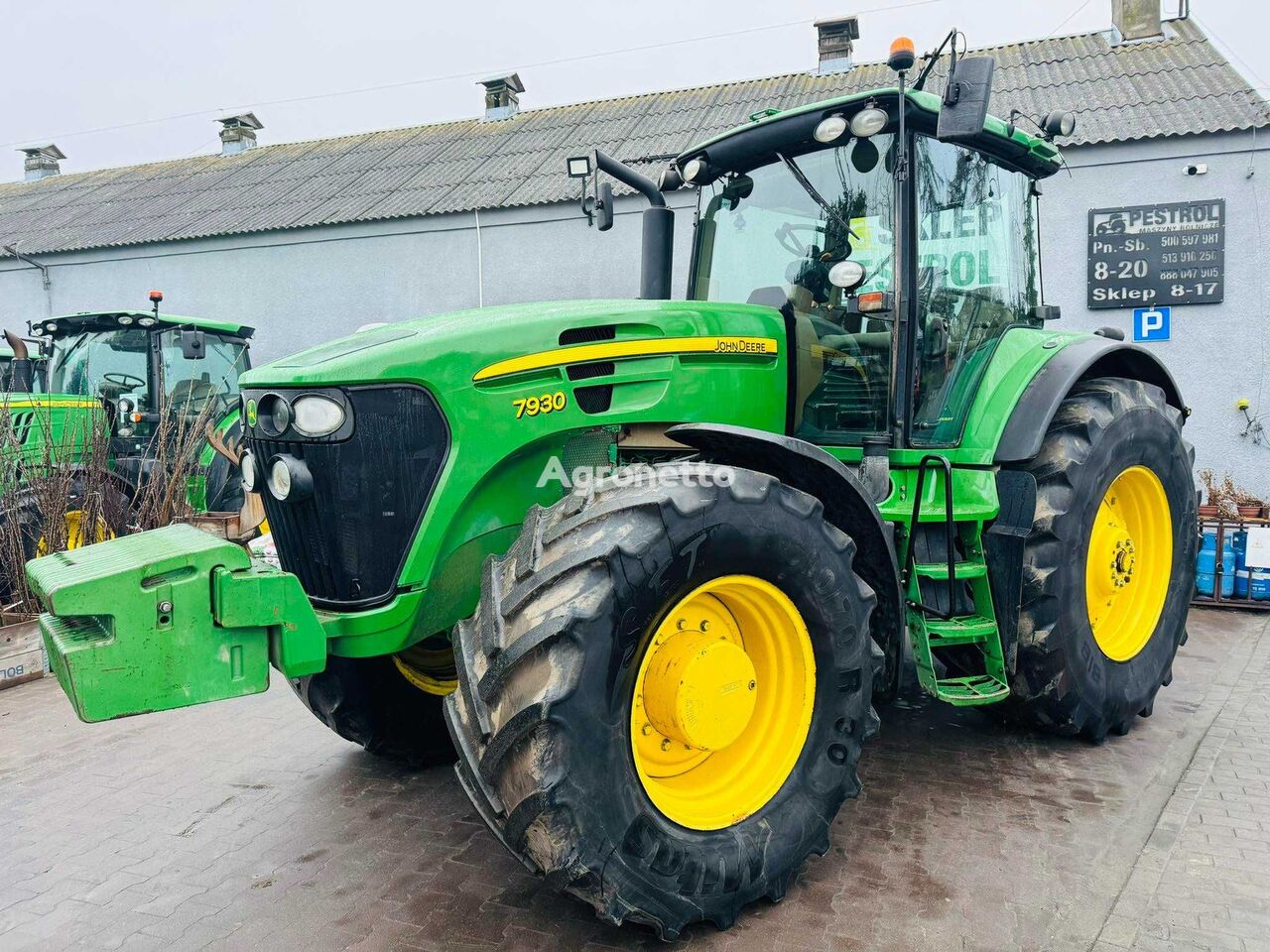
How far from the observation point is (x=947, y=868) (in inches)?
115

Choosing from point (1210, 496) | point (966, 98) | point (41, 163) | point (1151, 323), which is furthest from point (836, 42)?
point (41, 163)

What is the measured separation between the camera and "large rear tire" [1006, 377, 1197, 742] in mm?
3623

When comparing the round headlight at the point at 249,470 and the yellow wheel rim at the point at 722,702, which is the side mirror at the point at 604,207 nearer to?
the round headlight at the point at 249,470

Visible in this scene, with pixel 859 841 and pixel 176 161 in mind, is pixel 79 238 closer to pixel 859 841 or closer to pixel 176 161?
pixel 176 161

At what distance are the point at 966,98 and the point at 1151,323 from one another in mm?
6583

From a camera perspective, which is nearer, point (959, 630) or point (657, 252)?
point (959, 630)

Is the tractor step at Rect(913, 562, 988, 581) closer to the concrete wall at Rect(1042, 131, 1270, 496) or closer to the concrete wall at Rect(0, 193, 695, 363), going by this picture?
the concrete wall at Rect(1042, 131, 1270, 496)

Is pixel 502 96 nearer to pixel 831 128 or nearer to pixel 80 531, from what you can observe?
pixel 80 531

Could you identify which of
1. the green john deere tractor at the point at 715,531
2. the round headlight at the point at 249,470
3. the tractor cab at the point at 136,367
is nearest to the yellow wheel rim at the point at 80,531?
the tractor cab at the point at 136,367

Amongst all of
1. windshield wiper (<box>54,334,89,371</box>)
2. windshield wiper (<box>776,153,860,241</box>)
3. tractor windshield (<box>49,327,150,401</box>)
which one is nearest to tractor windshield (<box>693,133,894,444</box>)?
windshield wiper (<box>776,153,860,241</box>)

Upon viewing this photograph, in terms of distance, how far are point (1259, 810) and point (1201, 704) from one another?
1321 mm

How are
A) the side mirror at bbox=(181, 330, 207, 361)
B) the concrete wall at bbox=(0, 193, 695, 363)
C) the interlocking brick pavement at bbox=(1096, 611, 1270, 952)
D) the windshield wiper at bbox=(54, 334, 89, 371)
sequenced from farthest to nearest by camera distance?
the concrete wall at bbox=(0, 193, 695, 363) → the windshield wiper at bbox=(54, 334, 89, 371) → the side mirror at bbox=(181, 330, 207, 361) → the interlocking brick pavement at bbox=(1096, 611, 1270, 952)

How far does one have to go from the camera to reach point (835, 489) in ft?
9.80

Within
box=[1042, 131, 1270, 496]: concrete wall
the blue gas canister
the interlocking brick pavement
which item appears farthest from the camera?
box=[1042, 131, 1270, 496]: concrete wall
